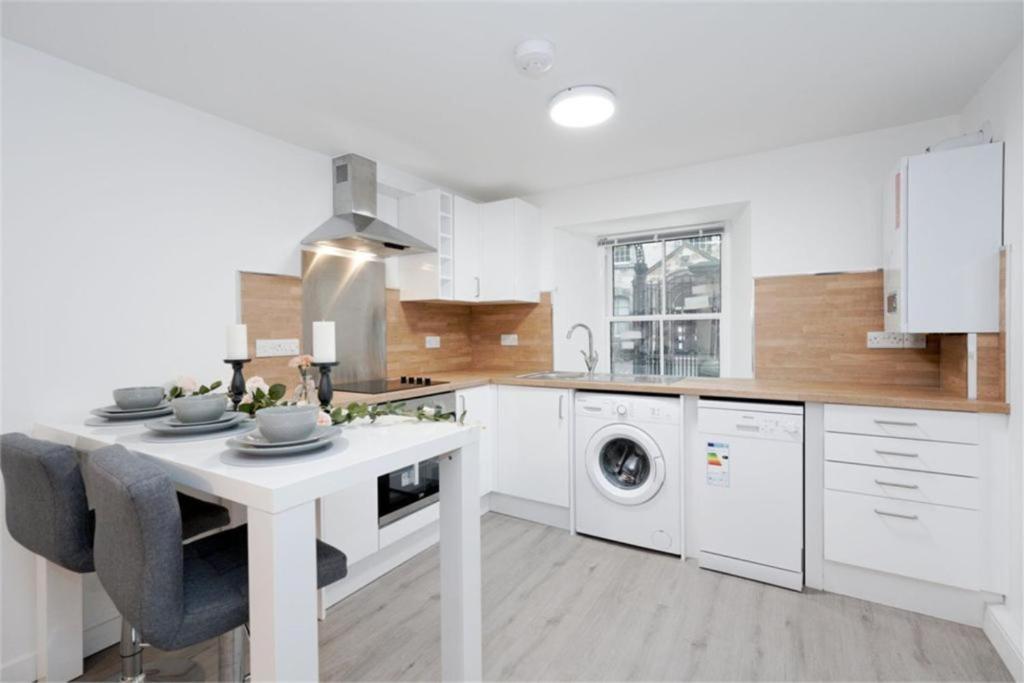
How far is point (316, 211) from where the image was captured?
2721 millimetres

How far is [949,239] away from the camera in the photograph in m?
1.99

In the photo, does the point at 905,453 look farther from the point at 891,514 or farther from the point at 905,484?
the point at 891,514

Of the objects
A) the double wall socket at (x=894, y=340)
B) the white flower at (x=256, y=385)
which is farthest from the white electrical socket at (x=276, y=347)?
the double wall socket at (x=894, y=340)

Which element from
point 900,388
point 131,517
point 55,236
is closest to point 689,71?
point 900,388

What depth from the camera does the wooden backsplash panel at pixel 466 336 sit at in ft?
10.9

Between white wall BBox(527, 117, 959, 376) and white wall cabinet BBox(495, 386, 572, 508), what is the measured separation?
4.32 ft

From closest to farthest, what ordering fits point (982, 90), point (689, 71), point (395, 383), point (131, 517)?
point (131, 517), point (689, 71), point (982, 90), point (395, 383)

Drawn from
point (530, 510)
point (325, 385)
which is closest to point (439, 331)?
point (530, 510)

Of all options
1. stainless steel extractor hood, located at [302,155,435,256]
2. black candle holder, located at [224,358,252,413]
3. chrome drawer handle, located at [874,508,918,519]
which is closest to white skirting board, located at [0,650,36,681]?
black candle holder, located at [224,358,252,413]

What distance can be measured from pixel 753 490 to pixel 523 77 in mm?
2181

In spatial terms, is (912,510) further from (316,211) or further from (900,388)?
(316,211)

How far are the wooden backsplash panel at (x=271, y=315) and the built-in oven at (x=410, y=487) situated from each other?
710 mm

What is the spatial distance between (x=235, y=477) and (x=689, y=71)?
2.12m

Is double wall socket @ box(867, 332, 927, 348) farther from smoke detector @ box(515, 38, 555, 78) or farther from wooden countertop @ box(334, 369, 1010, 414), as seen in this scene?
smoke detector @ box(515, 38, 555, 78)
